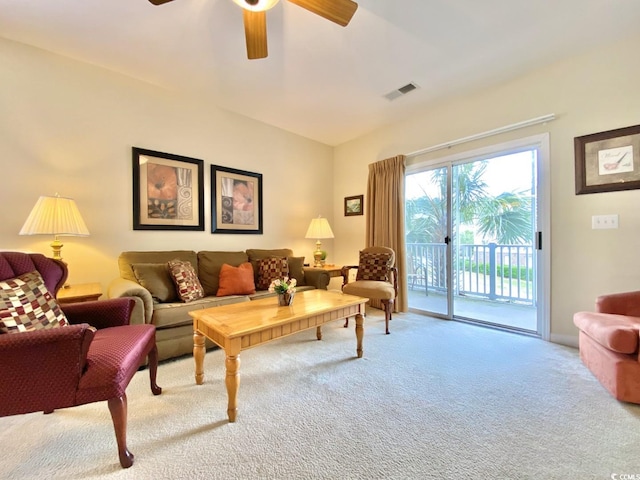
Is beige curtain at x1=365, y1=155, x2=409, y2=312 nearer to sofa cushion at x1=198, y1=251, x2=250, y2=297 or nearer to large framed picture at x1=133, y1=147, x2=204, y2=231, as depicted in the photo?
sofa cushion at x1=198, y1=251, x2=250, y2=297

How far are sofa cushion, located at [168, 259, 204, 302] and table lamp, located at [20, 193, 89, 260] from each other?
0.73 meters

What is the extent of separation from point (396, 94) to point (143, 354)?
3.34 metres

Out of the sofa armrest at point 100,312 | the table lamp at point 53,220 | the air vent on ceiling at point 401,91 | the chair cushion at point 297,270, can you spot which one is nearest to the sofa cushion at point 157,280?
the table lamp at point 53,220

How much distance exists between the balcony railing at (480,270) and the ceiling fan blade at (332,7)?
2.79 metres

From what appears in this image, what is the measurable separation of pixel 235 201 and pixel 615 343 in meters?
3.66

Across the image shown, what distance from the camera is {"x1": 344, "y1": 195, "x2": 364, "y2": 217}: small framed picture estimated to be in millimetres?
4328

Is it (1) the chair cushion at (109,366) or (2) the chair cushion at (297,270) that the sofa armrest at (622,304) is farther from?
(1) the chair cushion at (109,366)

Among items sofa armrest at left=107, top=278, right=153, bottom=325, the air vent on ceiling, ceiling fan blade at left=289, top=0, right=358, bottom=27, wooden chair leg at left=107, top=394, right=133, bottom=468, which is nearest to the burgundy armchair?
wooden chair leg at left=107, top=394, right=133, bottom=468

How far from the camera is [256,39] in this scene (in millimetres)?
1869

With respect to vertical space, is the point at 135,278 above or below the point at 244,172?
below

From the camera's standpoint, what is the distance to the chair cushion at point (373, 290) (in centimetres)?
296

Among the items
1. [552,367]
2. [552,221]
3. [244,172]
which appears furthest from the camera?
[244,172]

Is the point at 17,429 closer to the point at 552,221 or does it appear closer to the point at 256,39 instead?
the point at 256,39

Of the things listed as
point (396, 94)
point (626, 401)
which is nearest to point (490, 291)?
point (626, 401)
